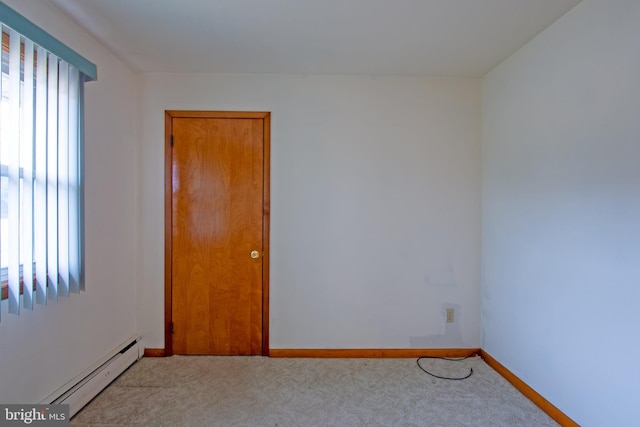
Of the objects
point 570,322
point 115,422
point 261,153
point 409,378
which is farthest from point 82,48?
point 570,322

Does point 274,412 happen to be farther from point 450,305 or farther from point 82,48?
point 82,48

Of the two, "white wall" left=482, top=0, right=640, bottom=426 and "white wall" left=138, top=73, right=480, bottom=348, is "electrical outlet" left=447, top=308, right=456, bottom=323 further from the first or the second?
"white wall" left=482, top=0, right=640, bottom=426

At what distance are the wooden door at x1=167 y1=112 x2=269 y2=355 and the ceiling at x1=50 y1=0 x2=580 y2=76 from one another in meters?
0.50

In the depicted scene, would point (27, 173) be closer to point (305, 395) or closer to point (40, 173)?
point (40, 173)

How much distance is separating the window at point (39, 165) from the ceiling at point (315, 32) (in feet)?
1.42

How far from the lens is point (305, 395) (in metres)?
2.08

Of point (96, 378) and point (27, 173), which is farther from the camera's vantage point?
point (96, 378)

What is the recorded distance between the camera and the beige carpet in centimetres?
184

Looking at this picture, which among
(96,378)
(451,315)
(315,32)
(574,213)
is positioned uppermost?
(315,32)

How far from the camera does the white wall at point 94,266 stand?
5.13 feet

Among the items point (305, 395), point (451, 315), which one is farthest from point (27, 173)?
point (451, 315)

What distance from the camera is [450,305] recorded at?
2650 mm

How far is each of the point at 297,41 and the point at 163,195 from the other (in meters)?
1.65

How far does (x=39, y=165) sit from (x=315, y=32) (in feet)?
5.73
